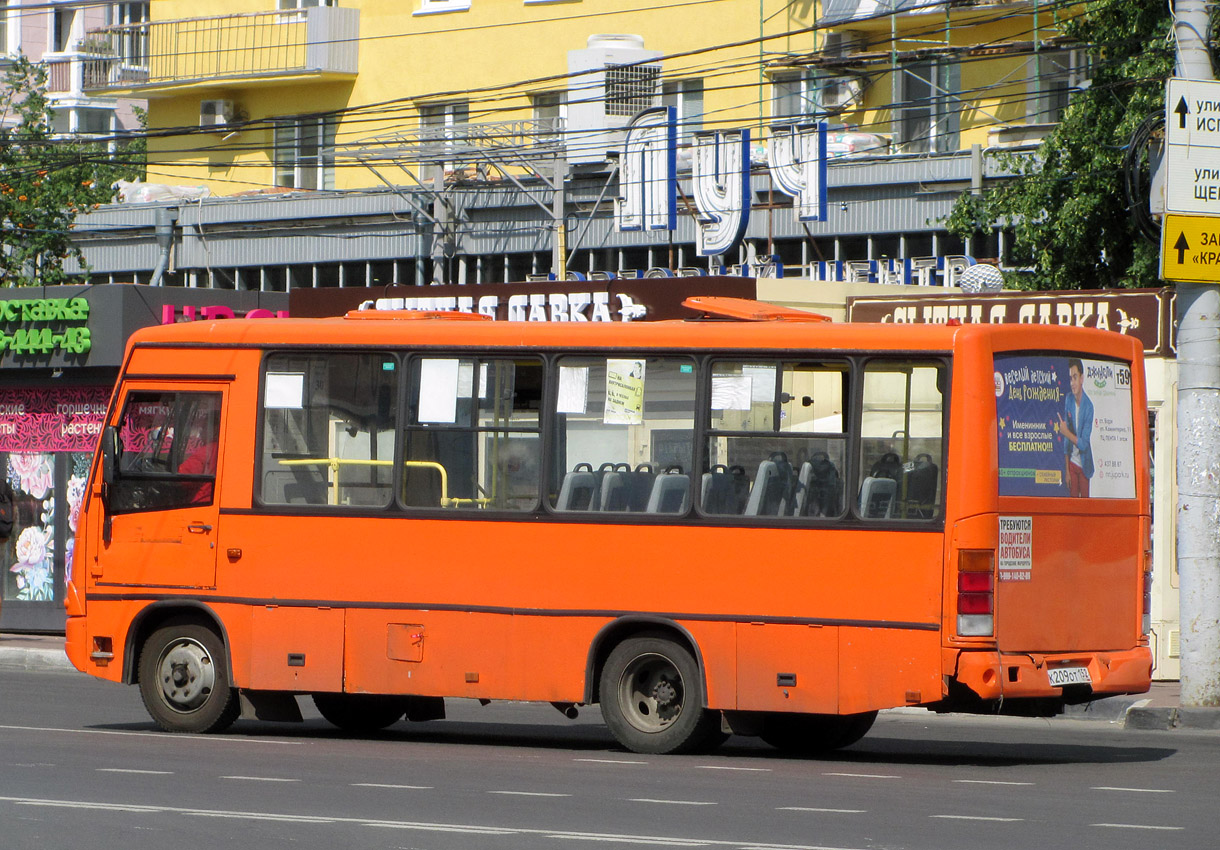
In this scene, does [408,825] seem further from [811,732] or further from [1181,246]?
[1181,246]

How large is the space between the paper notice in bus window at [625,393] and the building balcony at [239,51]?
1074 inches

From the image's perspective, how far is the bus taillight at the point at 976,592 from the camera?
11.2 metres

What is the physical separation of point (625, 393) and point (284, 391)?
2.33 m

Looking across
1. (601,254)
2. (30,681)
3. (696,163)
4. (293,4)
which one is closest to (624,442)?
(30,681)

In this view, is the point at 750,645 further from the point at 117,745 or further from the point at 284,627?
the point at 117,745

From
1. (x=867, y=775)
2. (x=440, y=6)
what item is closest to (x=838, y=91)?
(x=440, y=6)

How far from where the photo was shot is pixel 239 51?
39562 millimetres

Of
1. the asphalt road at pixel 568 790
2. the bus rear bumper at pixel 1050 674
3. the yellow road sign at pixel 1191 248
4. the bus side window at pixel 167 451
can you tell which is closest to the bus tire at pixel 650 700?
the asphalt road at pixel 568 790

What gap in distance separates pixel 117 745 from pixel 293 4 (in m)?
29.4

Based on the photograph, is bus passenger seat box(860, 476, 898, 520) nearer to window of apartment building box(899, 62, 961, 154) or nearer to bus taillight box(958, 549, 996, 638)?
bus taillight box(958, 549, 996, 638)

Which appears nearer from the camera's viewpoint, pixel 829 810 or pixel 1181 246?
pixel 829 810

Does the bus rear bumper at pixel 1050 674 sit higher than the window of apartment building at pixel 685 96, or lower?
lower

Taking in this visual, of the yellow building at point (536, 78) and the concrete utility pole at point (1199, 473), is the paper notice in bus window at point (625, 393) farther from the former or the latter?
the yellow building at point (536, 78)

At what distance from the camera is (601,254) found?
106 feet
